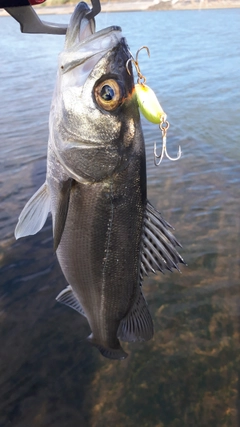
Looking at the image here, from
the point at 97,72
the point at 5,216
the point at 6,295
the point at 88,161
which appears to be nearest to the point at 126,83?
the point at 97,72

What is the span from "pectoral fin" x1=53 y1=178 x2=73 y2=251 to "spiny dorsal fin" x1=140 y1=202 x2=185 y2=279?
51cm

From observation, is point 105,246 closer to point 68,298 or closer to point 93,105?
point 68,298

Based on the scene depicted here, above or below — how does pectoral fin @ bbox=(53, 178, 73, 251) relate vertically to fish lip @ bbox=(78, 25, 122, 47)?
below

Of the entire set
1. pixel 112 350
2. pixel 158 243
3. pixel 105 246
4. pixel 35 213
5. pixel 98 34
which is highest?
pixel 98 34

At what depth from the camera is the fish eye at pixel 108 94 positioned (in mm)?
1915

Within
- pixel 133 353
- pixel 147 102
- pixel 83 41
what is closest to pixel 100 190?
pixel 147 102

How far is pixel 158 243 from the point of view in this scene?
2.33 m

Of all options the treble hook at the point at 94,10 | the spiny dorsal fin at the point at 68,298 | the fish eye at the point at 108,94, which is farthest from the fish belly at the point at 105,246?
the treble hook at the point at 94,10

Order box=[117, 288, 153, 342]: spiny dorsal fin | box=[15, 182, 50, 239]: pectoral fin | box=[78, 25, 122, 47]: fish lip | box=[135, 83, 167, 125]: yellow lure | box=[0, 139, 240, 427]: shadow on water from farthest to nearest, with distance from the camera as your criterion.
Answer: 1. box=[0, 139, 240, 427]: shadow on water
2. box=[117, 288, 153, 342]: spiny dorsal fin
3. box=[15, 182, 50, 239]: pectoral fin
4. box=[135, 83, 167, 125]: yellow lure
5. box=[78, 25, 122, 47]: fish lip

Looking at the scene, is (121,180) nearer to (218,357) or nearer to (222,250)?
(218,357)

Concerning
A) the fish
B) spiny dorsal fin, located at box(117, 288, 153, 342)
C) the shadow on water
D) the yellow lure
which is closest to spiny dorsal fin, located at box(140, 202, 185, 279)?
the fish

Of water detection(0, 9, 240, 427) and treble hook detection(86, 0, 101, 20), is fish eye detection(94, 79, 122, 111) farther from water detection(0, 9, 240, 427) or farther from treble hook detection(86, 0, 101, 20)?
water detection(0, 9, 240, 427)

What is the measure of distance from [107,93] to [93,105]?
10 cm

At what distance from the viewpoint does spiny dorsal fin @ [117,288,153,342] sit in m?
2.50
